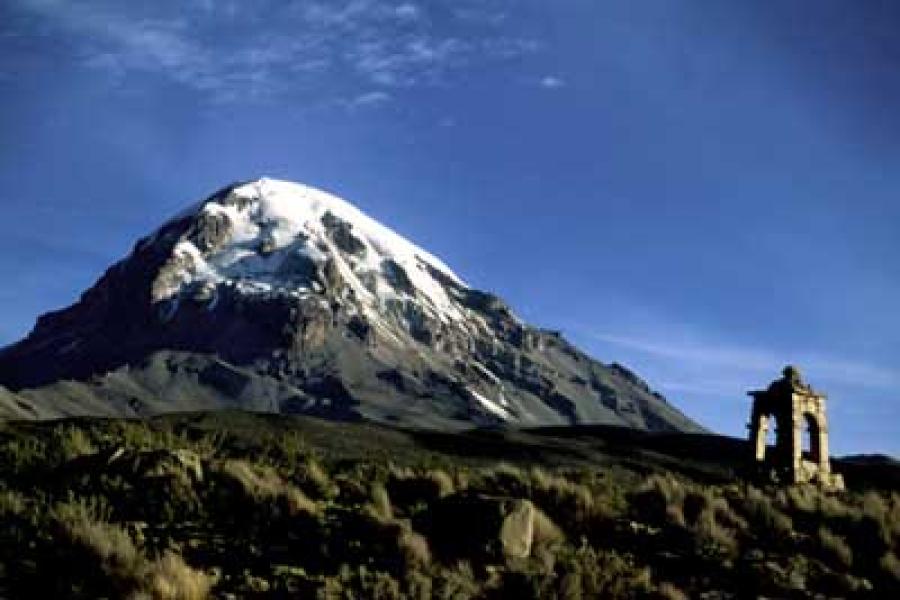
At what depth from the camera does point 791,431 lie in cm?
3638

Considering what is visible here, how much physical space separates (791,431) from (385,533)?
23.8m

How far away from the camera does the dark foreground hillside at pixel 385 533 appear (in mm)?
13258

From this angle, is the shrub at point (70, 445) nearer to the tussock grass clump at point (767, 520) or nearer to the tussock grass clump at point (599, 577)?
the tussock grass clump at point (599, 577)

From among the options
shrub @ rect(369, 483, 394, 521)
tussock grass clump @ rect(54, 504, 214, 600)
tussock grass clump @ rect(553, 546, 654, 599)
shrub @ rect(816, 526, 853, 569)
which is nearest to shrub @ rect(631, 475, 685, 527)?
shrub @ rect(816, 526, 853, 569)

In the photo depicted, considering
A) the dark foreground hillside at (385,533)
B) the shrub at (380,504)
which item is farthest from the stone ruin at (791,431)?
the shrub at (380,504)

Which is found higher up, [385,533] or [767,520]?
[767,520]

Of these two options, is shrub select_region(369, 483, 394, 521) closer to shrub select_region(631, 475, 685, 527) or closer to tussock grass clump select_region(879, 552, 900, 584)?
shrub select_region(631, 475, 685, 527)

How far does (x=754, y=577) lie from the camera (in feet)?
55.2

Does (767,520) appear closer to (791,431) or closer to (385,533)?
(385,533)

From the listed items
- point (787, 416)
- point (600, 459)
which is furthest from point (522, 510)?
point (600, 459)

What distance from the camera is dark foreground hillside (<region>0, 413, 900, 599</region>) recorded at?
13.3 metres

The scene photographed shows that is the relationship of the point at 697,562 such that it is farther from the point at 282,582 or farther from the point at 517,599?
the point at 282,582

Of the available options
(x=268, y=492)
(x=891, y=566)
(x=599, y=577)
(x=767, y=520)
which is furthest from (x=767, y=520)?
(x=268, y=492)

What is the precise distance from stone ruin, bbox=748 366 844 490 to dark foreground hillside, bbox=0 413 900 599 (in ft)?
41.0
